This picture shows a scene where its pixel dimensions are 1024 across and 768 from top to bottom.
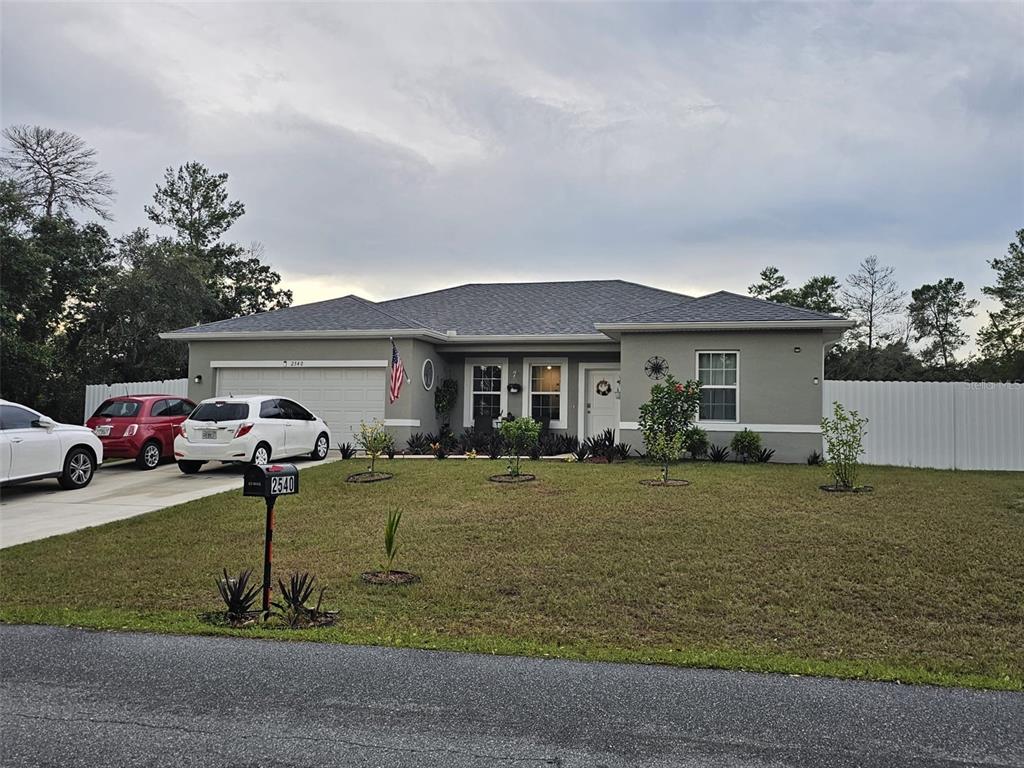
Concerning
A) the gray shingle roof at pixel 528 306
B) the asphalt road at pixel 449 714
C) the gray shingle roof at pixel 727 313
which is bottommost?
the asphalt road at pixel 449 714

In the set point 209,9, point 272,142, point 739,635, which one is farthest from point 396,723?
point 272,142

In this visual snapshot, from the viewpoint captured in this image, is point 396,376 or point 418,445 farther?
point 418,445

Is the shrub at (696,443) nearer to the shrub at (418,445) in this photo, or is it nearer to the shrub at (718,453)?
the shrub at (718,453)

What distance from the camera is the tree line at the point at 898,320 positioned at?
30406 millimetres

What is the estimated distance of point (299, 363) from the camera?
17.3 m

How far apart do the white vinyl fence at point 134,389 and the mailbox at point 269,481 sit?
15122 mm

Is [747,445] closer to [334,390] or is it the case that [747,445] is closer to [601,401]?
[601,401]

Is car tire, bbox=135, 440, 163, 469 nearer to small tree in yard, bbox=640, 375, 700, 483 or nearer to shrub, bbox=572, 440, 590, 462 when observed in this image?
shrub, bbox=572, 440, 590, 462

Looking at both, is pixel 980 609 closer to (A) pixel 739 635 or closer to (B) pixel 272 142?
(A) pixel 739 635

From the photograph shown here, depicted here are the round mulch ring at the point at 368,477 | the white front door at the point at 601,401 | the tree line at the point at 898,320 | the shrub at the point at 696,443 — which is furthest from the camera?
the tree line at the point at 898,320

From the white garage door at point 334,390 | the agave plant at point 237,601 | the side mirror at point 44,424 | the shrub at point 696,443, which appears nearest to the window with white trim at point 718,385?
the shrub at point 696,443

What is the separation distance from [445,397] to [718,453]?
268 inches

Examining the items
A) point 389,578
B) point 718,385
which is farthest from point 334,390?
point 389,578

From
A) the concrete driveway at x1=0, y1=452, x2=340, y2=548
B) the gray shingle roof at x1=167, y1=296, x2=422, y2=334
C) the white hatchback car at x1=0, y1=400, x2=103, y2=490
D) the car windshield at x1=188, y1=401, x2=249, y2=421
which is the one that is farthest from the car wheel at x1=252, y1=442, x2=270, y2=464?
the gray shingle roof at x1=167, y1=296, x2=422, y2=334
